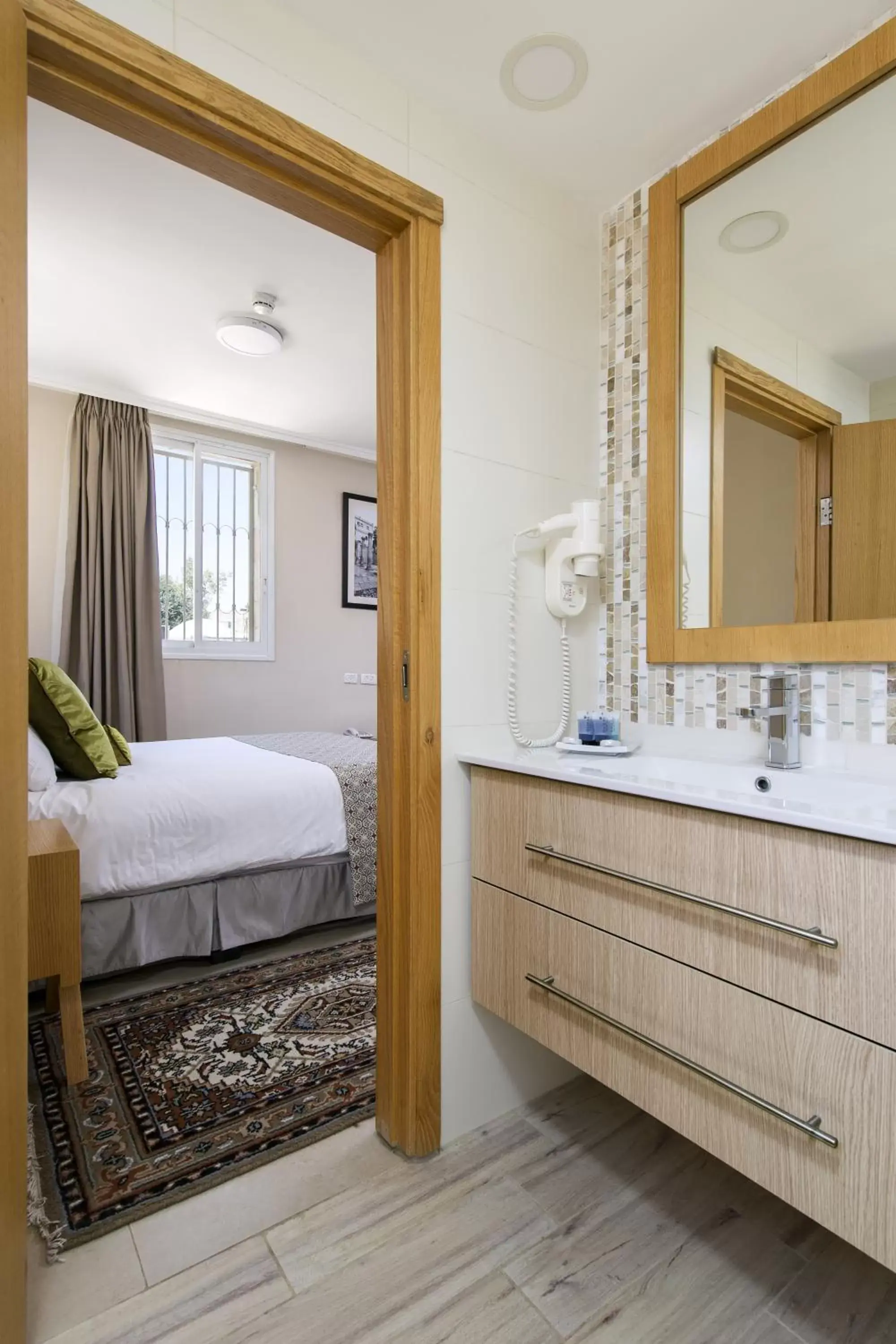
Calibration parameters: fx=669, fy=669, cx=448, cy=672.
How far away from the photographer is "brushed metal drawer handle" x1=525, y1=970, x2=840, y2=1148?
920 mm

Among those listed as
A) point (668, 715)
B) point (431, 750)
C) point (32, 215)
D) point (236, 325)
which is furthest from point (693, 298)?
point (32, 215)

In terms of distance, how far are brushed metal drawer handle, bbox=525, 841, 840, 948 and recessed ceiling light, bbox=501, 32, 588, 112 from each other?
5.47 feet

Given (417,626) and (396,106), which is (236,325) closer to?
(396,106)

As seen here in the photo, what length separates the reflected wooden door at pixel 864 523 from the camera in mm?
1315

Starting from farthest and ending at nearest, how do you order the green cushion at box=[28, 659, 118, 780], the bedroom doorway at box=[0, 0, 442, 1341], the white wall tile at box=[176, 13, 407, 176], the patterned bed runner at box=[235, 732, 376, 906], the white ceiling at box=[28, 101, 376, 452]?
1. the patterned bed runner at box=[235, 732, 376, 906]
2. the green cushion at box=[28, 659, 118, 780]
3. the white ceiling at box=[28, 101, 376, 452]
4. the white wall tile at box=[176, 13, 407, 176]
5. the bedroom doorway at box=[0, 0, 442, 1341]

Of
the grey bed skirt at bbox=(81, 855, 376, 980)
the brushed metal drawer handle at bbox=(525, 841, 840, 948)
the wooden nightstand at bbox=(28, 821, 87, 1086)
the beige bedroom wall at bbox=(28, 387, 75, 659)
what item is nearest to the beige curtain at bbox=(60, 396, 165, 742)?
the beige bedroom wall at bbox=(28, 387, 75, 659)

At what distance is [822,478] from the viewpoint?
1429 millimetres

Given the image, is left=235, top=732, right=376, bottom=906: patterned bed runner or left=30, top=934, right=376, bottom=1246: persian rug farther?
left=235, top=732, right=376, bottom=906: patterned bed runner

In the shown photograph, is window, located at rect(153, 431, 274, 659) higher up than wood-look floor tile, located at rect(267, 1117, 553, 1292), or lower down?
higher up

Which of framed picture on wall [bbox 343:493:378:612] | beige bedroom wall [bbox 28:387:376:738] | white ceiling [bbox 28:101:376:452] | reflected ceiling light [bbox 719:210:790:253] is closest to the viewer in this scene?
reflected ceiling light [bbox 719:210:790:253]

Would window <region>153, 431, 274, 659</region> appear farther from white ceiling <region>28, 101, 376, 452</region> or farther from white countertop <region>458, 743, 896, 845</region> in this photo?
white countertop <region>458, 743, 896, 845</region>

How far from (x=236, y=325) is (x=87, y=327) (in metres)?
0.75

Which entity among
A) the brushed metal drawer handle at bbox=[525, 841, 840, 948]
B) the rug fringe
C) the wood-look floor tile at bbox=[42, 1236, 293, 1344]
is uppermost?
the brushed metal drawer handle at bbox=[525, 841, 840, 948]

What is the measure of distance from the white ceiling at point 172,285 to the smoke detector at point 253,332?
4 cm
